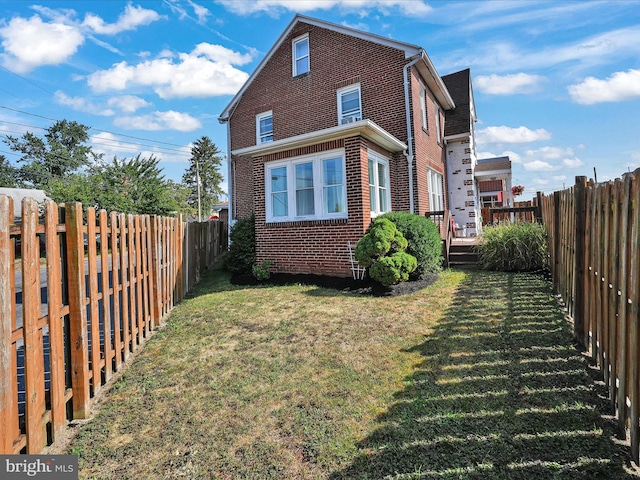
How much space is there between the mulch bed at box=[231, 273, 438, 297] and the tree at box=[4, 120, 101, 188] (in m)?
42.6

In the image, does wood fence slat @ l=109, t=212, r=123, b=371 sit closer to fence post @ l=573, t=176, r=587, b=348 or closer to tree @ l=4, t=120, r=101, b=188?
fence post @ l=573, t=176, r=587, b=348

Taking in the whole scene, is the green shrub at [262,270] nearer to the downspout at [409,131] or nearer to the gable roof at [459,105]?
the downspout at [409,131]

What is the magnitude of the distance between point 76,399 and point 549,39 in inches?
→ 525

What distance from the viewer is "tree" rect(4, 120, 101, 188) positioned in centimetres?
4122

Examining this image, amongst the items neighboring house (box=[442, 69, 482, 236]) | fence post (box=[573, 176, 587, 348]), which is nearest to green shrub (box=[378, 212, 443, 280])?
fence post (box=[573, 176, 587, 348])

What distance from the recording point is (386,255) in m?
7.18

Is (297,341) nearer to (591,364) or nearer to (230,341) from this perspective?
(230,341)

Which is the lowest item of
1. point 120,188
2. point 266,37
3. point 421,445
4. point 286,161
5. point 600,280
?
point 421,445

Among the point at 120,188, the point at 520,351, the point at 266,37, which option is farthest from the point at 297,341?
the point at 120,188

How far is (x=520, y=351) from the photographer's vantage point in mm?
3633

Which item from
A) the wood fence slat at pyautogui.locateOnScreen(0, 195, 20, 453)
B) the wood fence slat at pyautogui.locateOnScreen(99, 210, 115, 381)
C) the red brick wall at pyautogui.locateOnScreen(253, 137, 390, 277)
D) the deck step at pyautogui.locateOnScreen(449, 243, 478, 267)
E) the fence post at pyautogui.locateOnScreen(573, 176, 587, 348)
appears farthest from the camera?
the deck step at pyautogui.locateOnScreen(449, 243, 478, 267)

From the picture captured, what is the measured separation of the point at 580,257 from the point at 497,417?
2517 mm

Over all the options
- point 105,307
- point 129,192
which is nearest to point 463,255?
point 105,307

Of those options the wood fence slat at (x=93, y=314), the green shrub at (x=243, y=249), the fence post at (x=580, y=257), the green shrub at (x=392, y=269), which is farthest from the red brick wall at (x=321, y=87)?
the wood fence slat at (x=93, y=314)
